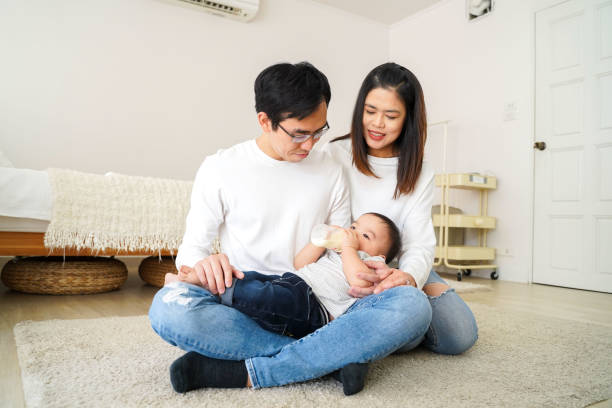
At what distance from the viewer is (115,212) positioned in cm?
206

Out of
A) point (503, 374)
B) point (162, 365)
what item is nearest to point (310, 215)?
point (162, 365)

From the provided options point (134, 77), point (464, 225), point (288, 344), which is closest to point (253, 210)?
point (288, 344)

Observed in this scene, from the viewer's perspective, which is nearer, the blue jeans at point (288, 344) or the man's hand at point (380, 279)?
the blue jeans at point (288, 344)

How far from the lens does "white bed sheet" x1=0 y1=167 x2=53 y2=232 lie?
6.11 feet

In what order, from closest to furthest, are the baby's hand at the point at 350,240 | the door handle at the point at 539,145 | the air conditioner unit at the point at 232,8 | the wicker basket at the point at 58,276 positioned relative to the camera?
the baby's hand at the point at 350,240 → the wicker basket at the point at 58,276 → the door handle at the point at 539,145 → the air conditioner unit at the point at 232,8

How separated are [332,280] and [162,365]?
47 cm

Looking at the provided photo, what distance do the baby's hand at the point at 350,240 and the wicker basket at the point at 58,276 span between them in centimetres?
Answer: 157

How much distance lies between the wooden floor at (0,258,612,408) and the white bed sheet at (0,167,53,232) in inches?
13.3

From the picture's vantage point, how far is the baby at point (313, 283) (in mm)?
997

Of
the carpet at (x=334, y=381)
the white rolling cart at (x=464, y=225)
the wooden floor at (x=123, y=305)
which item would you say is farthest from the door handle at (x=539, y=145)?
the carpet at (x=334, y=381)

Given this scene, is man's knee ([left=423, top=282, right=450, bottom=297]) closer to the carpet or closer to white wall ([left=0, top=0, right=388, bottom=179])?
the carpet

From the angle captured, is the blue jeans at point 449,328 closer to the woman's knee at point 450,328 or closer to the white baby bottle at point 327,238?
the woman's knee at point 450,328

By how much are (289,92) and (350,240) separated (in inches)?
16.1

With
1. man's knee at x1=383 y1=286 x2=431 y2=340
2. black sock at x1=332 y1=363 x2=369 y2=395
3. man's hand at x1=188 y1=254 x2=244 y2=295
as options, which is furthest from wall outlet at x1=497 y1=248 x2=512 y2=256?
man's hand at x1=188 y1=254 x2=244 y2=295
